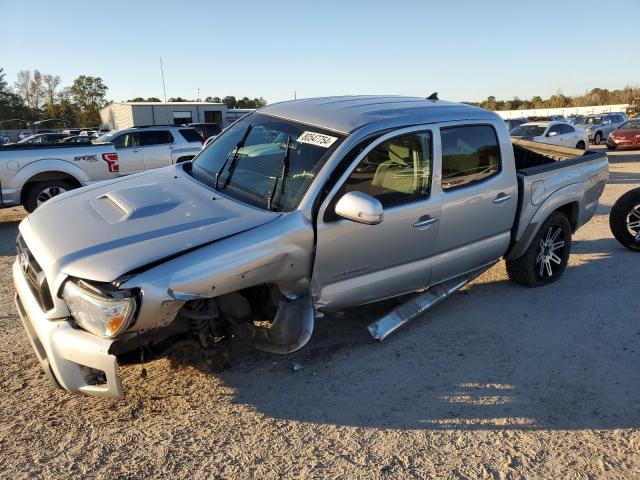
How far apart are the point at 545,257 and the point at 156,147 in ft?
31.2

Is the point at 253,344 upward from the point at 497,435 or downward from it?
upward

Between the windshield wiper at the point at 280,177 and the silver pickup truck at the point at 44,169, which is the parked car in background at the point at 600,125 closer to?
the silver pickup truck at the point at 44,169

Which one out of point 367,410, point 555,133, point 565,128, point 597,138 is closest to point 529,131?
point 555,133

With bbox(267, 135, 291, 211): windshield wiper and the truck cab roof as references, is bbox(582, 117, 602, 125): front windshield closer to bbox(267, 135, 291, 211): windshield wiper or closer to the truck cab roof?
the truck cab roof

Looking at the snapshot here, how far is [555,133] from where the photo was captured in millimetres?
17500

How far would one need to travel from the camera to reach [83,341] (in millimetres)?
2689

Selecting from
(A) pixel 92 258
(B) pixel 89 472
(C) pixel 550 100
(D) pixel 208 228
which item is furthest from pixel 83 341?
(C) pixel 550 100

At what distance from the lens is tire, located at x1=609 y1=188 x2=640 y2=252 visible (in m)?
6.46

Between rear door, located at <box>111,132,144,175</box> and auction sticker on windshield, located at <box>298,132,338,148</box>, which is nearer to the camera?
auction sticker on windshield, located at <box>298,132,338,148</box>

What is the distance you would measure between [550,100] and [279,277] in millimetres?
79018

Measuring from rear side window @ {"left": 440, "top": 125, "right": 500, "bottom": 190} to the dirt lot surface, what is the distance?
4.27ft

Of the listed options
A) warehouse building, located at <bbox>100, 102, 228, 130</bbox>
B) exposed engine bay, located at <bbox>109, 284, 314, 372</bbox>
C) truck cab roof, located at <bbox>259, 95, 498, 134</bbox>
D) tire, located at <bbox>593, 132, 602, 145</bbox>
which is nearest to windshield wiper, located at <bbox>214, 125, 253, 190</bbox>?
truck cab roof, located at <bbox>259, 95, 498, 134</bbox>

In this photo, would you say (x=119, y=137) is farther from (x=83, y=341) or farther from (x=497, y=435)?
(x=497, y=435)

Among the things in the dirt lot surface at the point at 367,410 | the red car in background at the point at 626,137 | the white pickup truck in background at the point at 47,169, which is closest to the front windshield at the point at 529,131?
the red car in background at the point at 626,137
